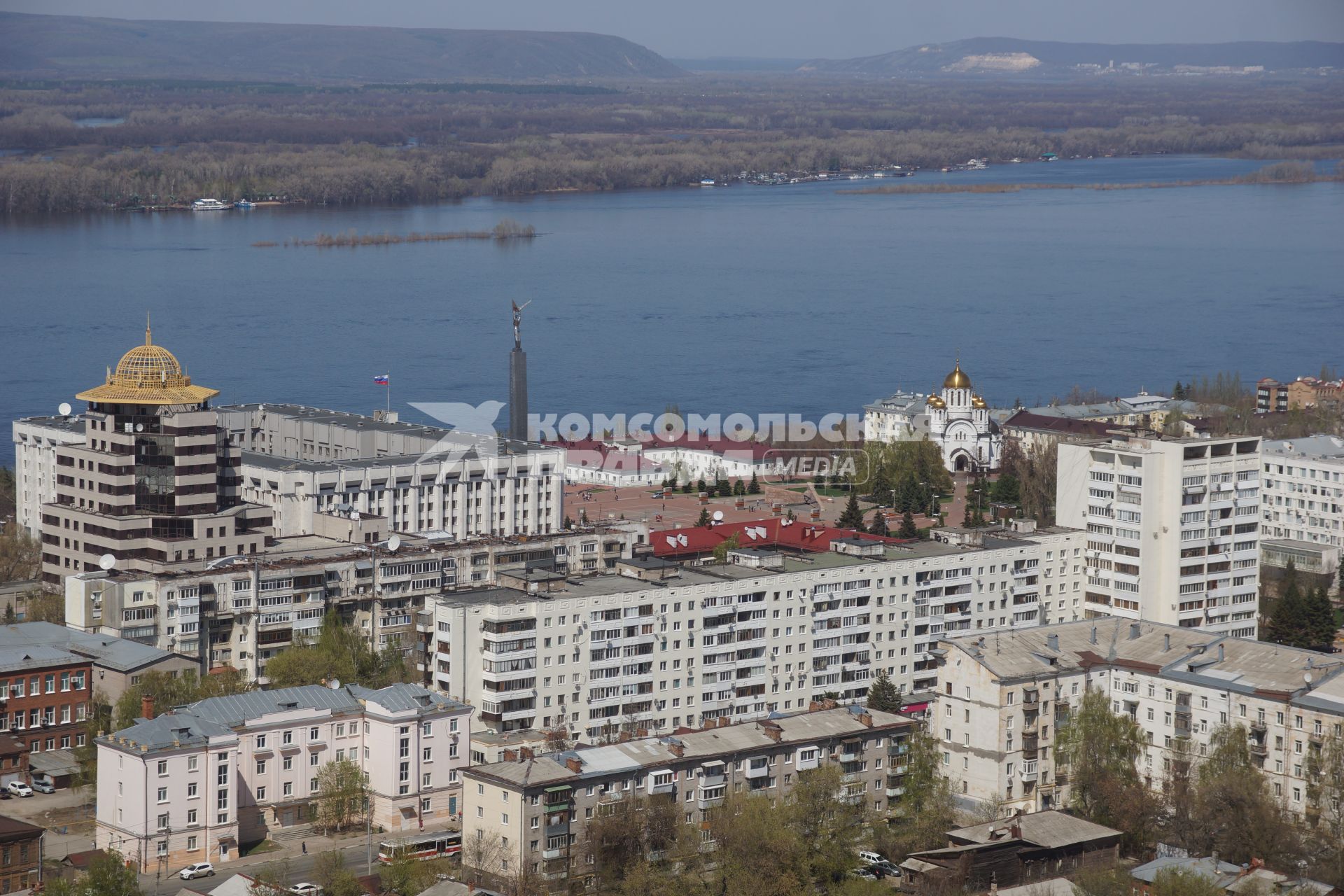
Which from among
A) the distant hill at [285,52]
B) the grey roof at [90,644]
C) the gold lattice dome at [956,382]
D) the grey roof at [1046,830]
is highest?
the distant hill at [285,52]

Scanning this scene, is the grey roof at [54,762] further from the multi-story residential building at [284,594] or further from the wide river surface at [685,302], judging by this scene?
the wide river surface at [685,302]

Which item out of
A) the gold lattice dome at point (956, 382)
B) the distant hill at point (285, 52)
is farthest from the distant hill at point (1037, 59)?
the gold lattice dome at point (956, 382)

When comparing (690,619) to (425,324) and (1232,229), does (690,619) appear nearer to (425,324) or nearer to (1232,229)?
(425,324)

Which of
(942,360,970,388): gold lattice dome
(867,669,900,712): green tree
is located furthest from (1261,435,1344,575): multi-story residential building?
(867,669,900,712): green tree

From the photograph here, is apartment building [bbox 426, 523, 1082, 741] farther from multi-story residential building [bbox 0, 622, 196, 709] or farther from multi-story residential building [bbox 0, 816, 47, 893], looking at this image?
multi-story residential building [bbox 0, 816, 47, 893]

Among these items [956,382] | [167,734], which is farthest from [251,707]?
[956,382]

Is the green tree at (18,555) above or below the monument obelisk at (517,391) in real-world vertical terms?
below
